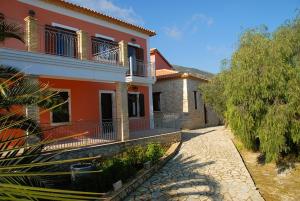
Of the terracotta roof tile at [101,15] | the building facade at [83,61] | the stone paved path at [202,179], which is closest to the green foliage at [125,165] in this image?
the stone paved path at [202,179]

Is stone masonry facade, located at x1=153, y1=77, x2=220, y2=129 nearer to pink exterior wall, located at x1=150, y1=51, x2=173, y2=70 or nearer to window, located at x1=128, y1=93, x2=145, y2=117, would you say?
pink exterior wall, located at x1=150, y1=51, x2=173, y2=70

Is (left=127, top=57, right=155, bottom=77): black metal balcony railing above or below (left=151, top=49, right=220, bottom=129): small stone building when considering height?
above

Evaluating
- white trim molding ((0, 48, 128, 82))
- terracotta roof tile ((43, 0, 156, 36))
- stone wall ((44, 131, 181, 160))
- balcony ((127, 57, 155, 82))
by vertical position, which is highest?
terracotta roof tile ((43, 0, 156, 36))

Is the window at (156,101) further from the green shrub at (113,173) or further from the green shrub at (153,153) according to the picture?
the green shrub at (113,173)

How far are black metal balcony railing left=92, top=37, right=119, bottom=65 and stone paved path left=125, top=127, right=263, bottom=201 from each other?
608cm

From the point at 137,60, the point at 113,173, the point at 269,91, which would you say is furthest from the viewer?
the point at 137,60

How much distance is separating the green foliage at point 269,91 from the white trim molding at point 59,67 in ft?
16.5

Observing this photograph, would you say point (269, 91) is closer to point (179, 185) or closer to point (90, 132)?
point (179, 185)

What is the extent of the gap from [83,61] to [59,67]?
1.10 meters

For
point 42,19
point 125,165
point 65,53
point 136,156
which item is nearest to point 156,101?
point 65,53

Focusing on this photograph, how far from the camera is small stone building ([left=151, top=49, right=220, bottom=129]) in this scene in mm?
23672

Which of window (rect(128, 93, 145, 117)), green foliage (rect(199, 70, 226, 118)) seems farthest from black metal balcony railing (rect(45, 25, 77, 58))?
green foliage (rect(199, 70, 226, 118))

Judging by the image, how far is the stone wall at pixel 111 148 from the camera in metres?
10.9

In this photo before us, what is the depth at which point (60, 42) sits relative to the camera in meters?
15.3
